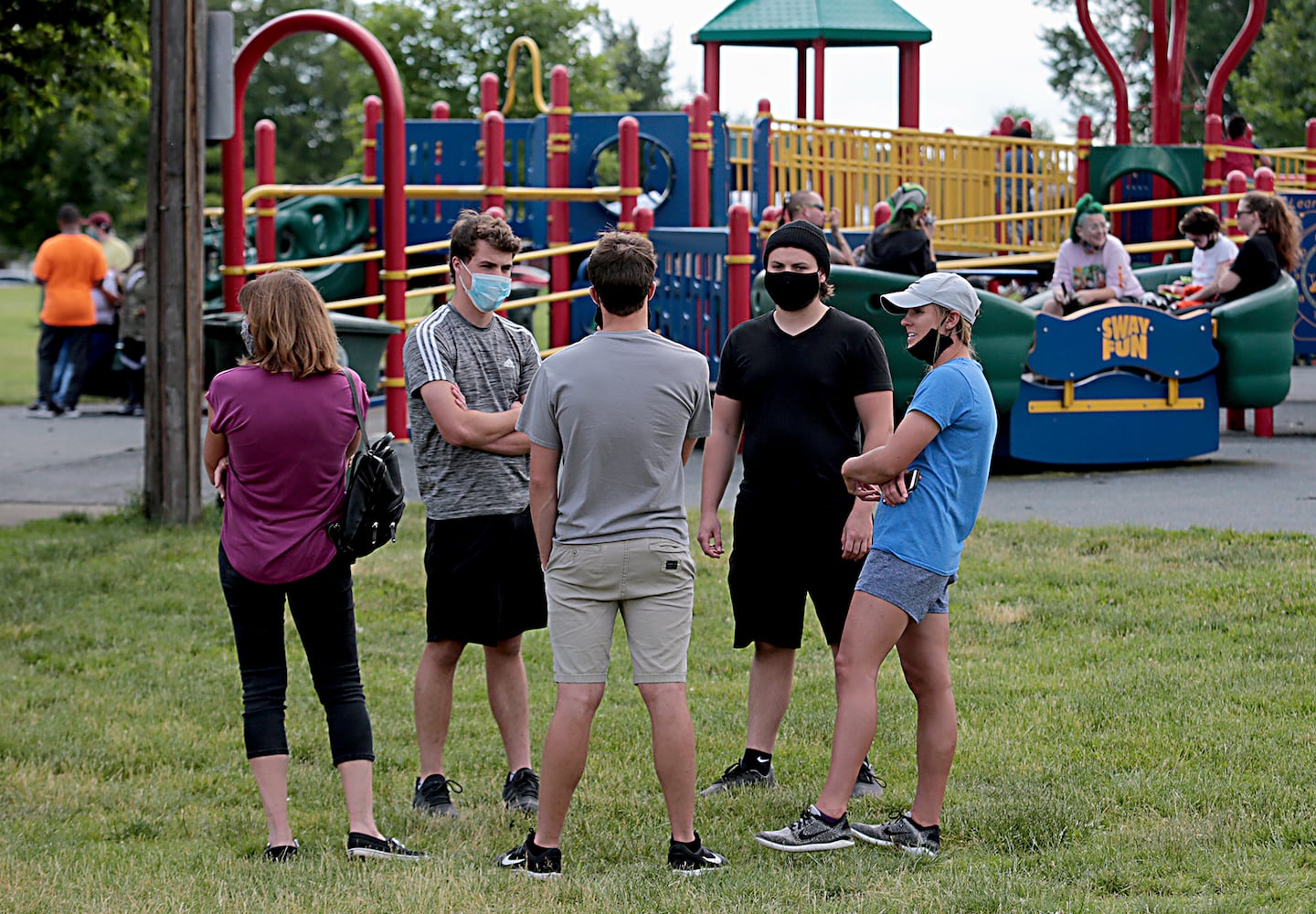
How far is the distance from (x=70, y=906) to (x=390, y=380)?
7.42 metres

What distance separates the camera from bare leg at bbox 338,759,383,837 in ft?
14.2

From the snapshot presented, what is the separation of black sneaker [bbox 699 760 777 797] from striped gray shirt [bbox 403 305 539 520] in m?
1.06

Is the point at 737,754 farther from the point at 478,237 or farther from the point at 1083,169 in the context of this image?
the point at 1083,169

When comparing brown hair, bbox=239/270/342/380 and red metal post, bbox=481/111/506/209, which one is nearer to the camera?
brown hair, bbox=239/270/342/380

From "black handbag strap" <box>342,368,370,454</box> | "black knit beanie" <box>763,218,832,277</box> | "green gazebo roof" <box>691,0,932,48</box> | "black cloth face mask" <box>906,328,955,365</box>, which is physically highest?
"green gazebo roof" <box>691,0,932,48</box>

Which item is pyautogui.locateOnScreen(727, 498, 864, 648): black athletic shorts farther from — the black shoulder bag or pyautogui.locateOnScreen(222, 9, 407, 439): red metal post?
pyautogui.locateOnScreen(222, 9, 407, 439): red metal post

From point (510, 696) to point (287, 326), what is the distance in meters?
1.36

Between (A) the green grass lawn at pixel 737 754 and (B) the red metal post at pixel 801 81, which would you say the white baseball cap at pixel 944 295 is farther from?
(B) the red metal post at pixel 801 81

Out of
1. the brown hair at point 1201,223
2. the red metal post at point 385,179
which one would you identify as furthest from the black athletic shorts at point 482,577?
the brown hair at point 1201,223

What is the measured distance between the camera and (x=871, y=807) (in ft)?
15.2

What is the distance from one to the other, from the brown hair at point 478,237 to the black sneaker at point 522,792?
156cm

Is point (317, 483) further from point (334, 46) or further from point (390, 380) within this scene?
point (334, 46)

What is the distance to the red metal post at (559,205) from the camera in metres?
12.9

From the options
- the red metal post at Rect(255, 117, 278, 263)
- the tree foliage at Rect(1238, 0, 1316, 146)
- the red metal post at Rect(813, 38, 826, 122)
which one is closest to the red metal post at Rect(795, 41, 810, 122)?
the red metal post at Rect(813, 38, 826, 122)
